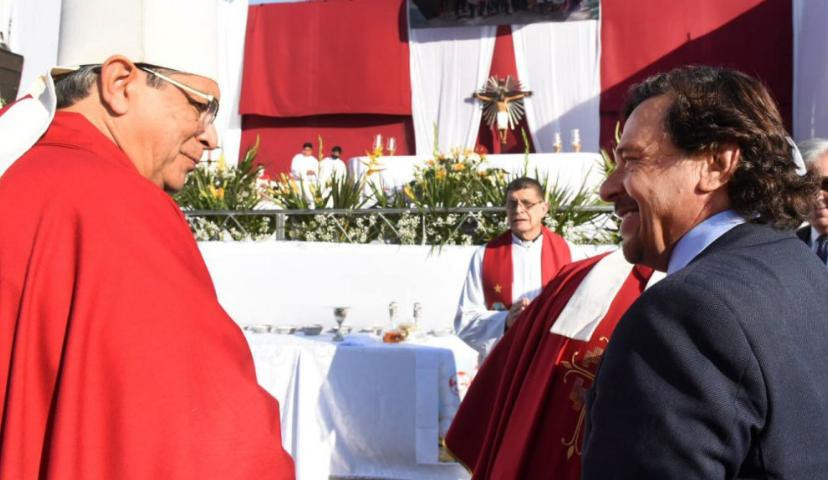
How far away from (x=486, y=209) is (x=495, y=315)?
2.03 m

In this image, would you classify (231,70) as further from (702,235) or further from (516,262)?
(702,235)

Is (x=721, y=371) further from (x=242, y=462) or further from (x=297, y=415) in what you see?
(x=297, y=415)

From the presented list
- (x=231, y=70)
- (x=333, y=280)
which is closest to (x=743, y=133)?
(x=333, y=280)

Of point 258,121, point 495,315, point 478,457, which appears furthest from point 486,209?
point 258,121

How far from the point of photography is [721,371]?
1.11m

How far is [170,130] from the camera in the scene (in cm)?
165

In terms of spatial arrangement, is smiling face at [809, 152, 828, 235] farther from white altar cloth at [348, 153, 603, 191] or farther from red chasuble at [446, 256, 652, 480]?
white altar cloth at [348, 153, 603, 191]

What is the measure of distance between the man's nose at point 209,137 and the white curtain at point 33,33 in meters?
7.43

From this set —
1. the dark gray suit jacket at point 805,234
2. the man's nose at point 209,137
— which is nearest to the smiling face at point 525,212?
the dark gray suit jacket at point 805,234

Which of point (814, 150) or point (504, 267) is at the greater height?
point (814, 150)

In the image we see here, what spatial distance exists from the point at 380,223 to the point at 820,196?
4128 millimetres

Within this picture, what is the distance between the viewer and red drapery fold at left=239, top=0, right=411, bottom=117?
55.0 feet

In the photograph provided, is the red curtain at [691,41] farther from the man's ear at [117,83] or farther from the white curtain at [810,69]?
the man's ear at [117,83]

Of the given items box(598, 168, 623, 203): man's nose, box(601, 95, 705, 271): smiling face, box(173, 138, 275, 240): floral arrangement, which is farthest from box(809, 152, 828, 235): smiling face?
box(173, 138, 275, 240): floral arrangement
